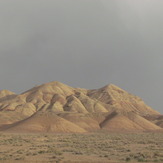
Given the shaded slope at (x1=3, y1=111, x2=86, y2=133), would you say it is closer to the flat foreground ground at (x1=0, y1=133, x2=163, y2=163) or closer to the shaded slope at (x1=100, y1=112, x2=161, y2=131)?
the shaded slope at (x1=100, y1=112, x2=161, y2=131)

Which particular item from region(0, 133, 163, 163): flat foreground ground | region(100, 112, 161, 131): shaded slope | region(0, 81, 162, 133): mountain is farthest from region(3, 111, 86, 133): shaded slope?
region(0, 133, 163, 163): flat foreground ground

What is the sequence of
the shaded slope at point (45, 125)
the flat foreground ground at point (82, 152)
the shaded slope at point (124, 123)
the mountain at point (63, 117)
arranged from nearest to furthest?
the flat foreground ground at point (82, 152), the shaded slope at point (45, 125), the mountain at point (63, 117), the shaded slope at point (124, 123)

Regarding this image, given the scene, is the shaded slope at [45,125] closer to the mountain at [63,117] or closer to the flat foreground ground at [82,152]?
the mountain at [63,117]

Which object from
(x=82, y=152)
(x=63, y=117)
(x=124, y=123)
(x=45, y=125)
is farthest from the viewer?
(x=63, y=117)

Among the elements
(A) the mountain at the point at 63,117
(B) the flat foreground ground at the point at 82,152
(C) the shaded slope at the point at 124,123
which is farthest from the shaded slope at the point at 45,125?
(B) the flat foreground ground at the point at 82,152

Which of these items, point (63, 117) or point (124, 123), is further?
point (63, 117)

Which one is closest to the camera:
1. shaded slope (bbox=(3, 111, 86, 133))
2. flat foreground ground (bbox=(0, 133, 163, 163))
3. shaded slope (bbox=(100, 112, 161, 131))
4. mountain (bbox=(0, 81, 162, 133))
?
flat foreground ground (bbox=(0, 133, 163, 163))

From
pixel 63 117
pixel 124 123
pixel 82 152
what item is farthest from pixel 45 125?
pixel 82 152

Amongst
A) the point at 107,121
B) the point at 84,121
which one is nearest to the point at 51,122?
the point at 84,121

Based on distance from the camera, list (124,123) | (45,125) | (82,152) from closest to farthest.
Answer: (82,152)
(45,125)
(124,123)

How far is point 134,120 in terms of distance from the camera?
134 m

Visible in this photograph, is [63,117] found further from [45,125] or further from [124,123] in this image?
[124,123]

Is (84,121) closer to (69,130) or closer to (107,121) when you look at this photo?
(107,121)

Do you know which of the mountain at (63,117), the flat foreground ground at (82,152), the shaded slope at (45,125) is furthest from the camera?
the mountain at (63,117)
